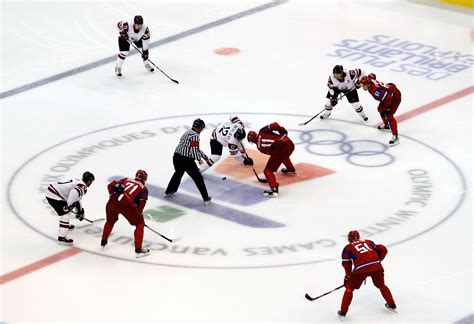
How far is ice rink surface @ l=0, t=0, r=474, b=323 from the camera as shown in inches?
479

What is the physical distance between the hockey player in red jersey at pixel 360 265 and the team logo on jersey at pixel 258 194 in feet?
4.31

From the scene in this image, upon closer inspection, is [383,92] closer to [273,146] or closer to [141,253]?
[273,146]

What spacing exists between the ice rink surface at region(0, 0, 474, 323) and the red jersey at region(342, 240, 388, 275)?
1.66ft

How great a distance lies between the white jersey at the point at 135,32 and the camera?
18281 millimetres

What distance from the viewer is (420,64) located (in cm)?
1861

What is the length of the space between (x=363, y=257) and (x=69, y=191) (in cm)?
332

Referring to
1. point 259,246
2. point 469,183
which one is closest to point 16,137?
point 259,246

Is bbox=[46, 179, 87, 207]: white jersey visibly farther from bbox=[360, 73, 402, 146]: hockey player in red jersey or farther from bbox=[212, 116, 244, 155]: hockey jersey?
bbox=[360, 73, 402, 146]: hockey player in red jersey

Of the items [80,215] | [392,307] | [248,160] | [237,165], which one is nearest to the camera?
[392,307]

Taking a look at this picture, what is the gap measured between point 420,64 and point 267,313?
25.5ft

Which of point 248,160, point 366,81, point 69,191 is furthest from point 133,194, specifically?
point 366,81

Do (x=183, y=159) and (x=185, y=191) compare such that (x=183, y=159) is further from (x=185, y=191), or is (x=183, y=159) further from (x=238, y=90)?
(x=238, y=90)

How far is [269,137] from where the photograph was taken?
1439 centimetres

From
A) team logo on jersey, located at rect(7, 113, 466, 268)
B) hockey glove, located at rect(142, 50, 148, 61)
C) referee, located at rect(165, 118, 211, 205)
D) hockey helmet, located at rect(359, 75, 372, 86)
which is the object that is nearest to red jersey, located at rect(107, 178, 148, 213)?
team logo on jersey, located at rect(7, 113, 466, 268)
